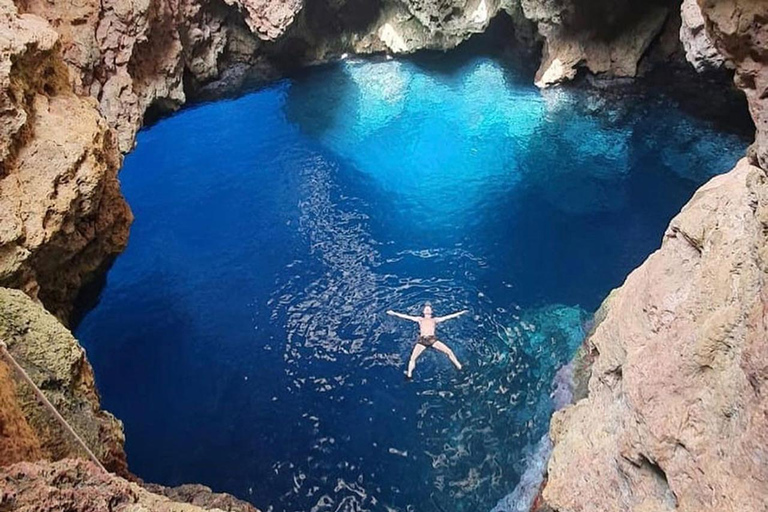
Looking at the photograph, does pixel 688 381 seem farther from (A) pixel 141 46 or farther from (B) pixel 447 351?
(A) pixel 141 46

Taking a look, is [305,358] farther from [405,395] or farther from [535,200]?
[535,200]

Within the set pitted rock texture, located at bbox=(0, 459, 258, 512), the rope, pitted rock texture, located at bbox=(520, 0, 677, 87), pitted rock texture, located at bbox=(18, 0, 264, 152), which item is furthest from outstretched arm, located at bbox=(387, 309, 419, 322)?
pitted rock texture, located at bbox=(520, 0, 677, 87)

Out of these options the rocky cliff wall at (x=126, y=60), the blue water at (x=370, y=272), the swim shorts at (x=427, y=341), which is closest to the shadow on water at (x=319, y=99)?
the blue water at (x=370, y=272)

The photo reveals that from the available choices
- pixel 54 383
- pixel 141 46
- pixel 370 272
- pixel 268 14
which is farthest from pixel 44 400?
pixel 268 14

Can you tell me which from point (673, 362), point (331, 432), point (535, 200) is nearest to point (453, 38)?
point (535, 200)

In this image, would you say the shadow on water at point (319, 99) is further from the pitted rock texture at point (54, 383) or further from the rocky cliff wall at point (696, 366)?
the rocky cliff wall at point (696, 366)
